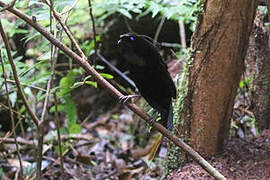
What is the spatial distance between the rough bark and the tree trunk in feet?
1.95

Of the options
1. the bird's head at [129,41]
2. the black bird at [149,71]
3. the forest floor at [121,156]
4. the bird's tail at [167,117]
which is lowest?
the forest floor at [121,156]

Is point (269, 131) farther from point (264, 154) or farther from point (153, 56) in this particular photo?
point (153, 56)

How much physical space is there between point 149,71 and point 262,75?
1412 mm

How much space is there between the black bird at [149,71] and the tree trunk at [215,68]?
0.96 feet

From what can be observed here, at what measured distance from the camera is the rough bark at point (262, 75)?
3.00 m

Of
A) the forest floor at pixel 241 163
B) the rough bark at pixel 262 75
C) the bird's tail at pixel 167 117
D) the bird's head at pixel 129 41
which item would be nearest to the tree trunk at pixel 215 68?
the forest floor at pixel 241 163

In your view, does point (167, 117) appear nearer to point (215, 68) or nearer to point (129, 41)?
point (215, 68)

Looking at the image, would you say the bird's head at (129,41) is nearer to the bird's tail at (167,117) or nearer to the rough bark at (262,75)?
the bird's tail at (167,117)

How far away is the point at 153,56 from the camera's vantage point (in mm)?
1987

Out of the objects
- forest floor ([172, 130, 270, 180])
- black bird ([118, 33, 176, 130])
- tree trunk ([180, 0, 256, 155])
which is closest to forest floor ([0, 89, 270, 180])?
forest floor ([172, 130, 270, 180])

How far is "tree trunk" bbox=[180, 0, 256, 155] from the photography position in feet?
7.66

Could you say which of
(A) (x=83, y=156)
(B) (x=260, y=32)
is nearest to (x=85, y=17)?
(A) (x=83, y=156)

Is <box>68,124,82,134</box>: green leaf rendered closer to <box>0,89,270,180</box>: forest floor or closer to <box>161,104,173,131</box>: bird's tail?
<box>0,89,270,180</box>: forest floor

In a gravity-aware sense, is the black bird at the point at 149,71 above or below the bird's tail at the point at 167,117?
above
